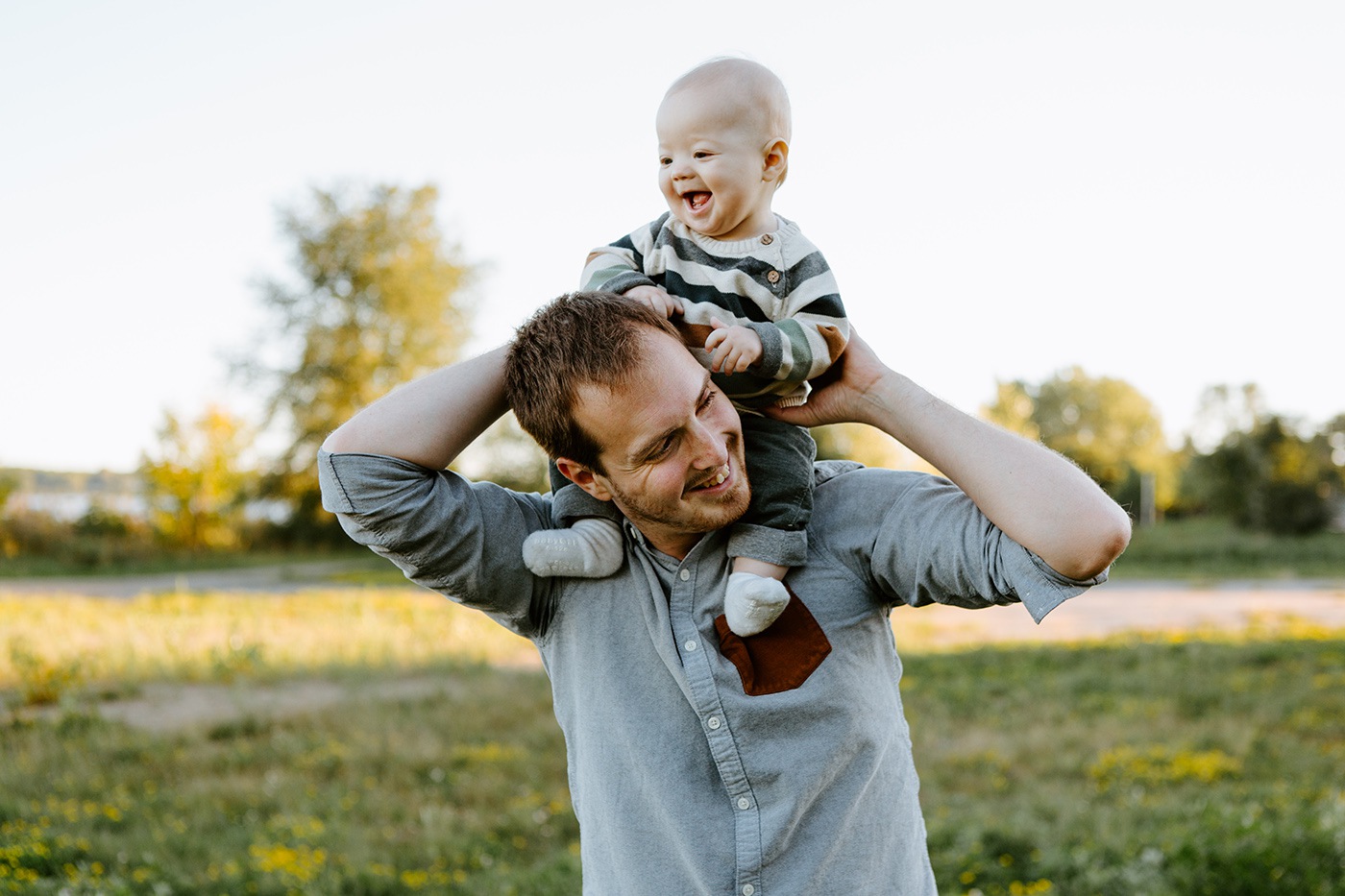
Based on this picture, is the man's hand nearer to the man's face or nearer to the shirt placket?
the man's face

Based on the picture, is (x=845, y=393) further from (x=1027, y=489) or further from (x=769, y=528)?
(x=1027, y=489)

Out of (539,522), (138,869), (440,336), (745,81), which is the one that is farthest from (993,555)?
(440,336)

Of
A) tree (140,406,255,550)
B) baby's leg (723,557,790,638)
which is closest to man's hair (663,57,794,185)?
baby's leg (723,557,790,638)

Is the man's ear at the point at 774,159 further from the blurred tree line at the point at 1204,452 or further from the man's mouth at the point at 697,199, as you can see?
the blurred tree line at the point at 1204,452

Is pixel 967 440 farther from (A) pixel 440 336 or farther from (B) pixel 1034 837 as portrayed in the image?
(A) pixel 440 336

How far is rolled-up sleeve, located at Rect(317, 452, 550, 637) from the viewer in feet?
6.18

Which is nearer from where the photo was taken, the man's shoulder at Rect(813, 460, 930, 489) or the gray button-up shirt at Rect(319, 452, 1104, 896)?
the gray button-up shirt at Rect(319, 452, 1104, 896)

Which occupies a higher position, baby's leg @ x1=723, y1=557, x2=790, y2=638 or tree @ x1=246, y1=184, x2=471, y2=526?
tree @ x1=246, y1=184, x2=471, y2=526

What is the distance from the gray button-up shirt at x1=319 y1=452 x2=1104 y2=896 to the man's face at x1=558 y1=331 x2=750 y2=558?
6.6 inches

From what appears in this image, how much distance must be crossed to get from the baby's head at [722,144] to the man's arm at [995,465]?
36 cm

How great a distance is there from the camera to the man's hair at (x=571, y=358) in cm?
181

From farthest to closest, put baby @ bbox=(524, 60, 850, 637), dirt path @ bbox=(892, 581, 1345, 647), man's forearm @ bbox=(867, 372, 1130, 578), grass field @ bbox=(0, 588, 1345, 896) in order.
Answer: dirt path @ bbox=(892, 581, 1345, 647) → grass field @ bbox=(0, 588, 1345, 896) → baby @ bbox=(524, 60, 850, 637) → man's forearm @ bbox=(867, 372, 1130, 578)

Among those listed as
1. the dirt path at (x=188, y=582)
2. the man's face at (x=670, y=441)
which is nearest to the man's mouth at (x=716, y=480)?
the man's face at (x=670, y=441)

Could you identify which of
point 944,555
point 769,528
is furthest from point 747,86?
point 944,555
